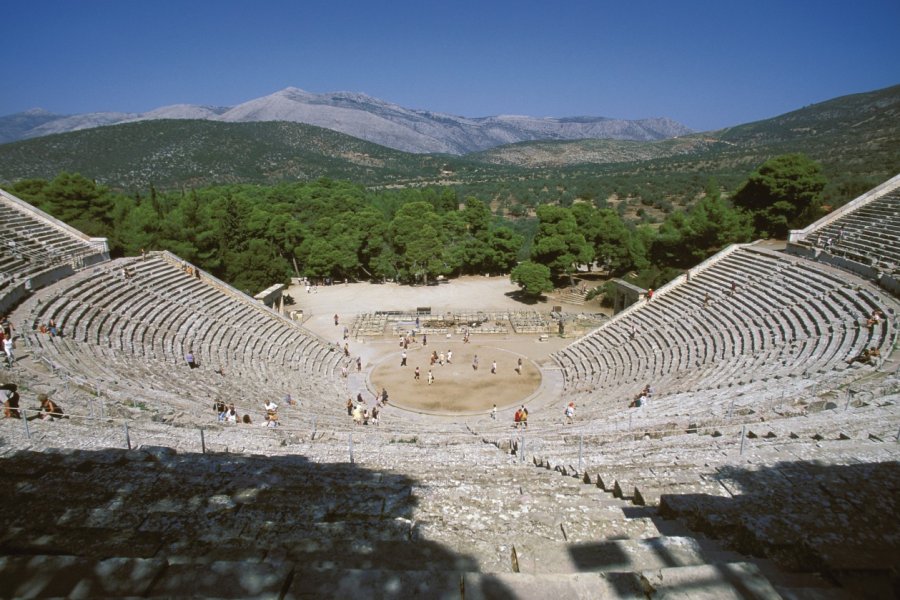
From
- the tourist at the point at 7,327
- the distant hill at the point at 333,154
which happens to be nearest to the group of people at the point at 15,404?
the tourist at the point at 7,327

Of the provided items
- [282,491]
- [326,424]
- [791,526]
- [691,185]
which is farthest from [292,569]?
[691,185]

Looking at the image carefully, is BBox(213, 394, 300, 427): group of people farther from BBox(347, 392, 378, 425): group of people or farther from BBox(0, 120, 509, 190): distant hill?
BBox(0, 120, 509, 190): distant hill

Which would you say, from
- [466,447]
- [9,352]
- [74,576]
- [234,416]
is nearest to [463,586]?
[74,576]

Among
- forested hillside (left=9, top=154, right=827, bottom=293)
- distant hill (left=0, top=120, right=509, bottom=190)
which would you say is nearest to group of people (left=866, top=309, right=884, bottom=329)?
forested hillside (left=9, top=154, right=827, bottom=293)

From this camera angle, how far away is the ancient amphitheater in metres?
3.38

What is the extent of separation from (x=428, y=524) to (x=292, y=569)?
212 centimetres

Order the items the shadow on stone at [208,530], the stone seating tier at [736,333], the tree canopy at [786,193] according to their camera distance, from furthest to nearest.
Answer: the tree canopy at [786,193] → the stone seating tier at [736,333] → the shadow on stone at [208,530]

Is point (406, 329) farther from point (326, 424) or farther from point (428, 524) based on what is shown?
point (428, 524)

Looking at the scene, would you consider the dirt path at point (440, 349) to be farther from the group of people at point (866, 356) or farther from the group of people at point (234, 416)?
the group of people at point (866, 356)

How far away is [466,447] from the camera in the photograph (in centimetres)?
1117

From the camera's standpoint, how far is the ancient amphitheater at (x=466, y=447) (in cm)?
338

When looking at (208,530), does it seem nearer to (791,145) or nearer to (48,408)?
(48,408)

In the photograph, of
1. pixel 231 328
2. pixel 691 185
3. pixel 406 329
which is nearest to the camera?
pixel 231 328

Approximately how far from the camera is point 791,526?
4520 millimetres
